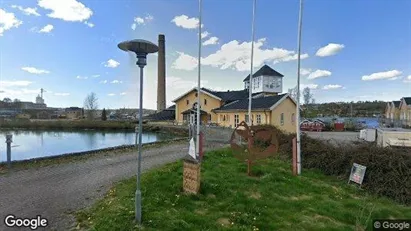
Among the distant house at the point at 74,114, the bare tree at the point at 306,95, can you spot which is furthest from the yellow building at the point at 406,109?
the distant house at the point at 74,114

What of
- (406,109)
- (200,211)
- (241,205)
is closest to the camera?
(200,211)

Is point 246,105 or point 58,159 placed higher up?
point 246,105

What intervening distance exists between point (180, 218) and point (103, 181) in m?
3.76

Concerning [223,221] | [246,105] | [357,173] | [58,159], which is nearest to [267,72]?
[246,105]

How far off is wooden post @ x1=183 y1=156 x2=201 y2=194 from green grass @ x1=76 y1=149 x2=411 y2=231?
21 cm

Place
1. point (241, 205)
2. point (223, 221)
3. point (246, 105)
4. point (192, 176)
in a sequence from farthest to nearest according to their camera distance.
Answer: point (246, 105) → point (192, 176) → point (241, 205) → point (223, 221)

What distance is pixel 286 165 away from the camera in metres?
10.5

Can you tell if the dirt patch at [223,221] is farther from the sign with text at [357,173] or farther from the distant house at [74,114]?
the distant house at [74,114]

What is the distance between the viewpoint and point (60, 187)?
708 centimetres

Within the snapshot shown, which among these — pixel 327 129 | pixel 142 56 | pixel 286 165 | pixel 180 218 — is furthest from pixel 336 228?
pixel 327 129

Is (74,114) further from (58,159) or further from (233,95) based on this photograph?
(58,159)

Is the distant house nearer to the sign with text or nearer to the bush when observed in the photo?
the bush

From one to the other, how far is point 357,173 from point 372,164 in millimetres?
536

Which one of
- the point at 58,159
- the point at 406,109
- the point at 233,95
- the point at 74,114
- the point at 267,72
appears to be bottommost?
the point at 58,159
